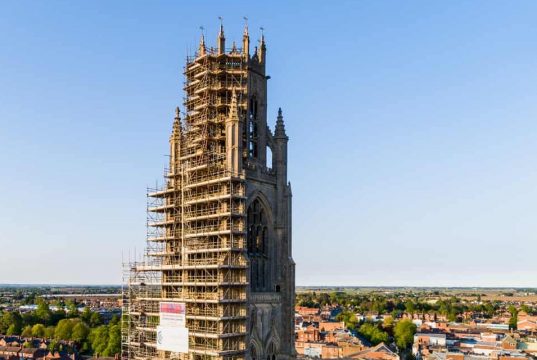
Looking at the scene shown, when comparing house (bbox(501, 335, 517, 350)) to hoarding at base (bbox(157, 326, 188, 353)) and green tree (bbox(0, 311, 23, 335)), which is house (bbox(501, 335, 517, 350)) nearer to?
hoarding at base (bbox(157, 326, 188, 353))

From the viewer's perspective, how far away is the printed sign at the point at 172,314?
4853 cm

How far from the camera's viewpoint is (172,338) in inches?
1934

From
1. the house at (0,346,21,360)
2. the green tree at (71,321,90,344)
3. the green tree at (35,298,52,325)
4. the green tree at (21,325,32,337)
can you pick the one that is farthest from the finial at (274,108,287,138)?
the green tree at (35,298,52,325)

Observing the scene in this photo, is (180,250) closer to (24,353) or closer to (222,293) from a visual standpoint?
(222,293)

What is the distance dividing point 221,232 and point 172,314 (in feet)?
28.1

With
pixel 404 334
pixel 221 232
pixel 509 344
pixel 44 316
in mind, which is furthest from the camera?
pixel 44 316

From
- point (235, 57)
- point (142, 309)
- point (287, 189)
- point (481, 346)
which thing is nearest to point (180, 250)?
point (142, 309)

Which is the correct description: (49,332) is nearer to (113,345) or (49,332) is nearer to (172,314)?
(113,345)

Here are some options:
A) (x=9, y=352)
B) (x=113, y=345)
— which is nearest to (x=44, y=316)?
(x=9, y=352)

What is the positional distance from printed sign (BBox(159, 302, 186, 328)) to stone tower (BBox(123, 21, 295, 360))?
0.31 feet

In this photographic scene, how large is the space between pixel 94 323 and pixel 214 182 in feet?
321

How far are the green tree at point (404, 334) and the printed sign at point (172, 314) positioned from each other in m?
85.9

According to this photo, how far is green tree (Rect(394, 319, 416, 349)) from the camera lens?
12562 centimetres

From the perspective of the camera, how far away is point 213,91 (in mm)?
52375
